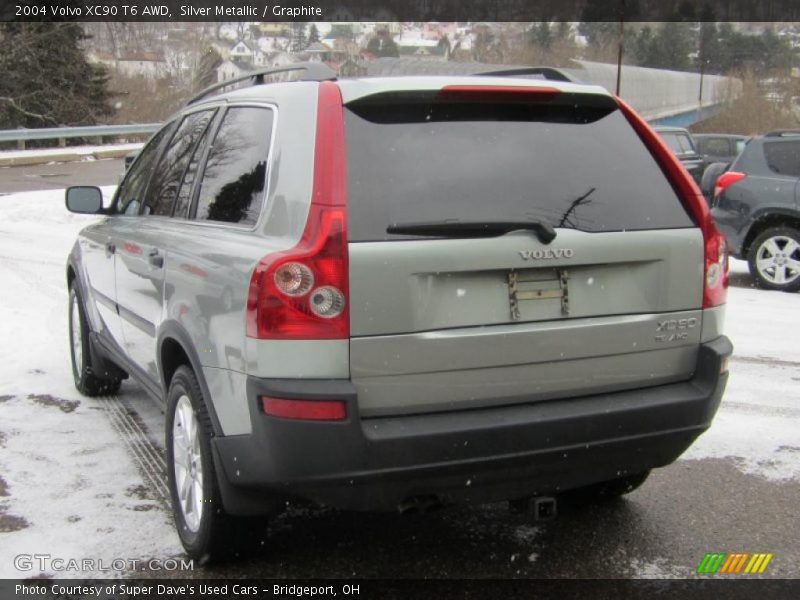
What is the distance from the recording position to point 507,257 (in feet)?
9.49

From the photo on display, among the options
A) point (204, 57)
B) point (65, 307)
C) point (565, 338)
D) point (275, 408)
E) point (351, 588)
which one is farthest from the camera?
point (204, 57)

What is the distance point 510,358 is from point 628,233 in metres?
0.65

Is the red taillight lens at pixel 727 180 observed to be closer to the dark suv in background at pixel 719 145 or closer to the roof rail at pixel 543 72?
the roof rail at pixel 543 72

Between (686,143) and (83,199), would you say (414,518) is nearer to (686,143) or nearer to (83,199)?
(83,199)

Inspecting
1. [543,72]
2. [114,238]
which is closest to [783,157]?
[543,72]

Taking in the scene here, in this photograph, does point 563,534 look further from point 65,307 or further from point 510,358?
point 65,307

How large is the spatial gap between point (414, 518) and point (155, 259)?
1.60 metres

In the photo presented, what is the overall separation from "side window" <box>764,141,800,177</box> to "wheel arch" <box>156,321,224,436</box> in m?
8.18

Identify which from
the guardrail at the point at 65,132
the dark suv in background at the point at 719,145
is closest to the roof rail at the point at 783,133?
the dark suv in background at the point at 719,145

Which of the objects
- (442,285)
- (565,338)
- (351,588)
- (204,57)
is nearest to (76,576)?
(351,588)

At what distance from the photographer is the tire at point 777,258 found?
9648 millimetres

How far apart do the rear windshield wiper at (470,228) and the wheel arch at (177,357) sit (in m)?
0.91

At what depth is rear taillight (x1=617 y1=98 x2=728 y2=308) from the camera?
331 centimetres

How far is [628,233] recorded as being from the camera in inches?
123
